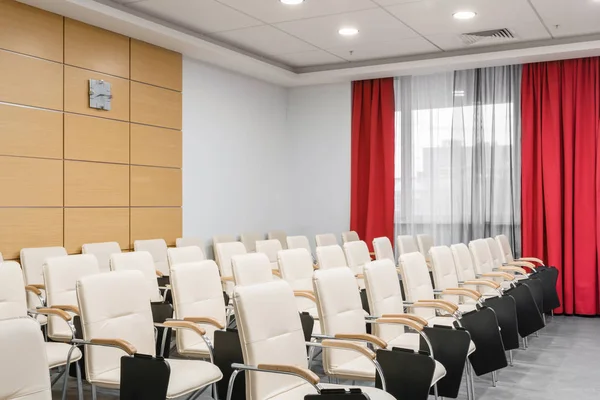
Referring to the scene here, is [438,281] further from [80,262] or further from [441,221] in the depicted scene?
[441,221]

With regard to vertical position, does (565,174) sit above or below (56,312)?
above

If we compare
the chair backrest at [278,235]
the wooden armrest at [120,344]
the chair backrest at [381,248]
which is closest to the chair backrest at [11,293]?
the wooden armrest at [120,344]

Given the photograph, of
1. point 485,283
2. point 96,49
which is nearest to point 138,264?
point 96,49

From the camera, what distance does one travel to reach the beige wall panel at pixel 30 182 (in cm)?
599

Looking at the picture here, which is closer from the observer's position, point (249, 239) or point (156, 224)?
point (156, 224)

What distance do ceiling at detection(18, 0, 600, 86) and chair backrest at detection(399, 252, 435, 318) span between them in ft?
9.29

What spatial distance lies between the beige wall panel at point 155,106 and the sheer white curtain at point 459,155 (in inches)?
141

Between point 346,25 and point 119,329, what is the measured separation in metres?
4.83

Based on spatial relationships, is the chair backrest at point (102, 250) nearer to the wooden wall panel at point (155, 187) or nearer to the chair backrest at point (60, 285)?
the wooden wall panel at point (155, 187)

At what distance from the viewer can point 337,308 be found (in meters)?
4.10

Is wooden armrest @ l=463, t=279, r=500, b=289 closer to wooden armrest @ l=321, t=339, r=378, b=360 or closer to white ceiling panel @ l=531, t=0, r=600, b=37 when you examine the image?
wooden armrest @ l=321, t=339, r=378, b=360

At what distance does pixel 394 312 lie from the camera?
15.2 feet

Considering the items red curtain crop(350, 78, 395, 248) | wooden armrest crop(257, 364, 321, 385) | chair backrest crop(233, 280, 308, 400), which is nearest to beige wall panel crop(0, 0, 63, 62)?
chair backrest crop(233, 280, 308, 400)

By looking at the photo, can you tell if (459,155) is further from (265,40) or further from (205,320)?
(205,320)
